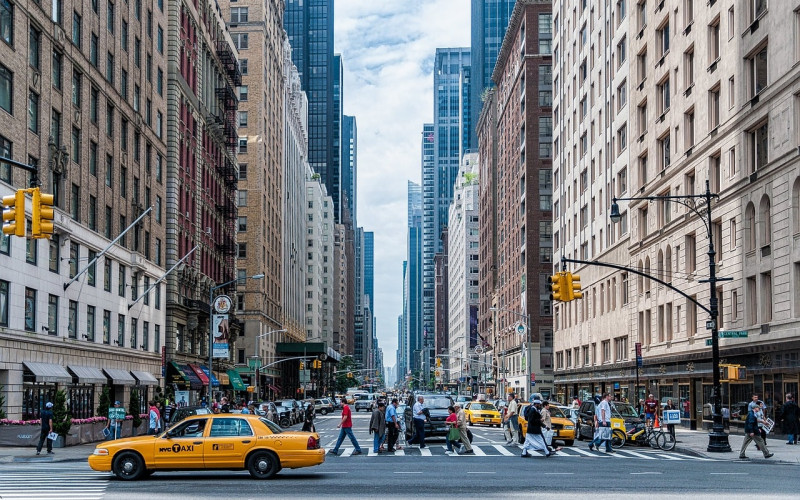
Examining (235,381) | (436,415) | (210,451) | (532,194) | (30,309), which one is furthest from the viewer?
(532,194)

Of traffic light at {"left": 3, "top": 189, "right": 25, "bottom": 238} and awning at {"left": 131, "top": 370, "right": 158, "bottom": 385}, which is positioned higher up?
traffic light at {"left": 3, "top": 189, "right": 25, "bottom": 238}

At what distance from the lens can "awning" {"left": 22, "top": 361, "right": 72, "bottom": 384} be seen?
4186 cm

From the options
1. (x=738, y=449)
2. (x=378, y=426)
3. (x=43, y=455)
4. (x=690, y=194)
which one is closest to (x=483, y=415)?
(x=690, y=194)

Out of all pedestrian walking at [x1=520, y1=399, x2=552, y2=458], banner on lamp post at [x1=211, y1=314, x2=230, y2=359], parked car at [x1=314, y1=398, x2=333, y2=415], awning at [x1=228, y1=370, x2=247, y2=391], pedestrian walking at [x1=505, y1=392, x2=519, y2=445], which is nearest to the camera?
pedestrian walking at [x1=520, y1=399, x2=552, y2=458]

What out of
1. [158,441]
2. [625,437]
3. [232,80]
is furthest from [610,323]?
[158,441]

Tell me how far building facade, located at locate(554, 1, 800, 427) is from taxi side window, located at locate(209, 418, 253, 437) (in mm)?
19085

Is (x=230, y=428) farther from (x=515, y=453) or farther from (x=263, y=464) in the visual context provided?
(x=515, y=453)

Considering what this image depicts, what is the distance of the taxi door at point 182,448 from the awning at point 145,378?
3618 cm

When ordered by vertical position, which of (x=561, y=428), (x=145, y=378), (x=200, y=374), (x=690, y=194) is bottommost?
(x=561, y=428)

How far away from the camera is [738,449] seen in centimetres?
3616

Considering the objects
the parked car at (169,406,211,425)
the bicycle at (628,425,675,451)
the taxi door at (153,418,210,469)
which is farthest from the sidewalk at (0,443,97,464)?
the bicycle at (628,425,675,451)

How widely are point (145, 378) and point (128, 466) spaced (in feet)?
124

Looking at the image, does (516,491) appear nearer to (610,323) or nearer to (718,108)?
(718,108)

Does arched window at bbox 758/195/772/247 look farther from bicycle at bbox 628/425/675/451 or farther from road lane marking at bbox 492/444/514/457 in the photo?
road lane marking at bbox 492/444/514/457
